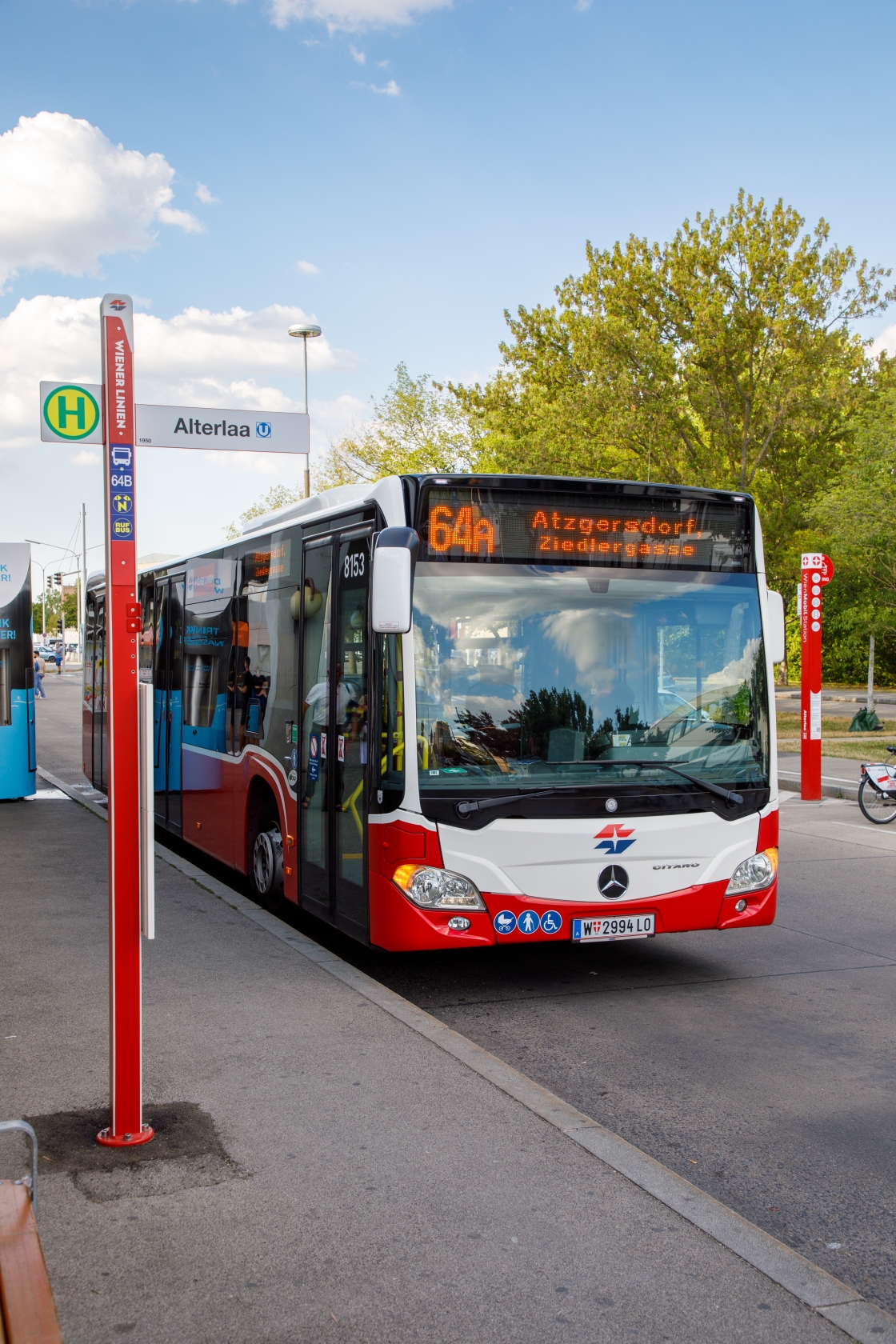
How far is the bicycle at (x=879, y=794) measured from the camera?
13.8 meters

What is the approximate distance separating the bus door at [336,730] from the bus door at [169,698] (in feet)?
12.2

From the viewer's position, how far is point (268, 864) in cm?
858

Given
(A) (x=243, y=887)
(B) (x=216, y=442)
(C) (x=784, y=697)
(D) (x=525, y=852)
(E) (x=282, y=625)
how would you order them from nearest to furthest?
(B) (x=216, y=442) < (D) (x=525, y=852) < (E) (x=282, y=625) < (A) (x=243, y=887) < (C) (x=784, y=697)

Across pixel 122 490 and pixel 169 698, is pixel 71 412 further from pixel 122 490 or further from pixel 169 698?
pixel 169 698

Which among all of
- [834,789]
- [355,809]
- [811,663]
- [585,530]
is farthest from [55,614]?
[585,530]

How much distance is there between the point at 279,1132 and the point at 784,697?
33.7m

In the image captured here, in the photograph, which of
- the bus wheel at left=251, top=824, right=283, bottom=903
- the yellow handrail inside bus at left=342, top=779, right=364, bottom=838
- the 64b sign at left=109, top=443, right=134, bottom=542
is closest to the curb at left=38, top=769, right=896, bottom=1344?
the yellow handrail inside bus at left=342, top=779, right=364, bottom=838

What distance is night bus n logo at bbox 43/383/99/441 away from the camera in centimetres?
483

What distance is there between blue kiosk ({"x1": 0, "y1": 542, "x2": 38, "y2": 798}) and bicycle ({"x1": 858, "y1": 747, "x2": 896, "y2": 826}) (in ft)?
31.9

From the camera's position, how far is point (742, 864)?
6730mm

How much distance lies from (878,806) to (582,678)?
8887 millimetres

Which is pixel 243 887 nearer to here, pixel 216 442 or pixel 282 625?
pixel 282 625

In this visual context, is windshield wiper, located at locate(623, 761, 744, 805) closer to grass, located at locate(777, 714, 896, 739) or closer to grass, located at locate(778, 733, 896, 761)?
grass, located at locate(778, 733, 896, 761)

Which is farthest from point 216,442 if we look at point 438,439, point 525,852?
point 438,439
